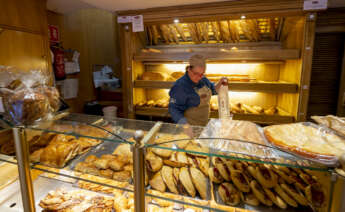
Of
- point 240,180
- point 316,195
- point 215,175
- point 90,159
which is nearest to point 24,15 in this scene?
point 90,159

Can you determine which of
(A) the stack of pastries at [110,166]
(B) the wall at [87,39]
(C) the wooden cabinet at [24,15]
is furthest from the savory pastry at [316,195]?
(B) the wall at [87,39]

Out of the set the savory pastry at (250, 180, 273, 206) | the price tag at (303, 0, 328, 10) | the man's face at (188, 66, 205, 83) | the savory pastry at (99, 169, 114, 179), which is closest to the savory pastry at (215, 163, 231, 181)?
the savory pastry at (250, 180, 273, 206)

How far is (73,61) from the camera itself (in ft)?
14.3

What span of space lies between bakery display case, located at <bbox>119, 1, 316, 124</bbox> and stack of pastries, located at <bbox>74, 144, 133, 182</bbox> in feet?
7.18

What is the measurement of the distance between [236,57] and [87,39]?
3530 mm

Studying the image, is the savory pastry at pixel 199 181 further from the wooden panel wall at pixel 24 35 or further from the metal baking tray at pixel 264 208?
the wooden panel wall at pixel 24 35

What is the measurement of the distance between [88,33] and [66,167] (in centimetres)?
431

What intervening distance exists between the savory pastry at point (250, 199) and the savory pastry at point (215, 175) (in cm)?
11

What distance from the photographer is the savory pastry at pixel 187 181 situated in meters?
0.90

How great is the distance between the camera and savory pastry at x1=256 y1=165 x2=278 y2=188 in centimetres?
84

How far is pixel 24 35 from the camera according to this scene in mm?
2766

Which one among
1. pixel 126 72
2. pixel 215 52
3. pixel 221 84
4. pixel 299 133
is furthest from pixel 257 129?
pixel 126 72

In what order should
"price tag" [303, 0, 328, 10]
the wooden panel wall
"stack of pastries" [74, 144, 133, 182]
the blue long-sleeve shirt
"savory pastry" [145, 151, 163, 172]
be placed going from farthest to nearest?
the wooden panel wall
"price tag" [303, 0, 328, 10]
the blue long-sleeve shirt
"stack of pastries" [74, 144, 133, 182]
"savory pastry" [145, 151, 163, 172]

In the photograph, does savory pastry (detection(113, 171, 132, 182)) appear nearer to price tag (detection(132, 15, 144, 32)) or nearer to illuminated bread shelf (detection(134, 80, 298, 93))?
illuminated bread shelf (detection(134, 80, 298, 93))
